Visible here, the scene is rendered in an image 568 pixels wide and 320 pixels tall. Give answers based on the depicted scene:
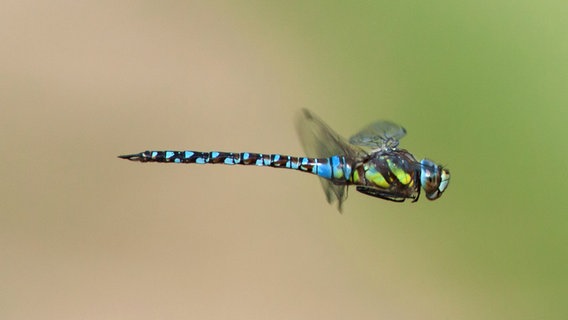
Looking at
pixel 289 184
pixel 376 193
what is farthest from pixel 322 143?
pixel 289 184

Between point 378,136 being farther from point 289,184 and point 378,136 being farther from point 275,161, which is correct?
point 289,184

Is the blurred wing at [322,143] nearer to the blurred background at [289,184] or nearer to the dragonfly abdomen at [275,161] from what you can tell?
the dragonfly abdomen at [275,161]

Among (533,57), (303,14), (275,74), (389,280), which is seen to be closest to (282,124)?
(275,74)

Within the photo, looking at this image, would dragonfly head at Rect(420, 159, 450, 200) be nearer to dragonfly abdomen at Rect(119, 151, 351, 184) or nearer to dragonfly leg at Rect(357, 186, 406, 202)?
dragonfly leg at Rect(357, 186, 406, 202)

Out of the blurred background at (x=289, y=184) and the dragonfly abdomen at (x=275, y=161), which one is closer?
the dragonfly abdomen at (x=275, y=161)

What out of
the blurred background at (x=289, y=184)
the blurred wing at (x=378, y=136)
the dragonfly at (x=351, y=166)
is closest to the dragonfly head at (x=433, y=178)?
the dragonfly at (x=351, y=166)

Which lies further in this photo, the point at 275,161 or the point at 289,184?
the point at 289,184
